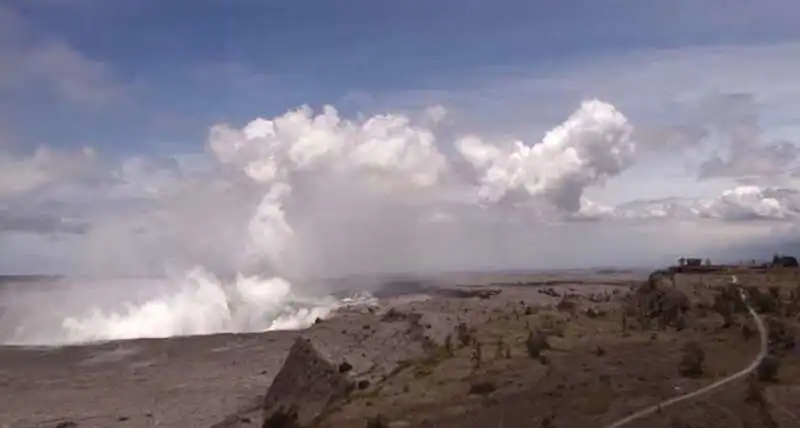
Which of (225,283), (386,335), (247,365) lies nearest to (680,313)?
(386,335)

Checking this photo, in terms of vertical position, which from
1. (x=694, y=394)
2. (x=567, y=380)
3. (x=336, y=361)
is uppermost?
(x=336, y=361)

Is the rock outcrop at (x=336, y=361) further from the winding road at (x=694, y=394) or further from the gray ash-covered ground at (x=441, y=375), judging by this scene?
the winding road at (x=694, y=394)

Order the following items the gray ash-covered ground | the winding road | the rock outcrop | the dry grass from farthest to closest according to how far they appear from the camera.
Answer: the rock outcrop < the gray ash-covered ground < the dry grass < the winding road

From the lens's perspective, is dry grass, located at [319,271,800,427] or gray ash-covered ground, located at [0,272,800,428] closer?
dry grass, located at [319,271,800,427]

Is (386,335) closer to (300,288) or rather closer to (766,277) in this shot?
(766,277)

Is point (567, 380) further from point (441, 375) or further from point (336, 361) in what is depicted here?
point (336, 361)

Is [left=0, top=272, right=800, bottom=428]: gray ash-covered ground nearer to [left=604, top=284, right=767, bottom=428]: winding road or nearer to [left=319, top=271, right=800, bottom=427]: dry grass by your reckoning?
[left=319, top=271, right=800, bottom=427]: dry grass

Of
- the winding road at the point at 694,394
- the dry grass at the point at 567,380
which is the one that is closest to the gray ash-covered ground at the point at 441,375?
the dry grass at the point at 567,380

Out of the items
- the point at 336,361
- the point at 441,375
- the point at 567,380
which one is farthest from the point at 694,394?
the point at 336,361

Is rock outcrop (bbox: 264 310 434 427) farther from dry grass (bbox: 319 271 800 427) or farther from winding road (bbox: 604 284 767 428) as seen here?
winding road (bbox: 604 284 767 428)

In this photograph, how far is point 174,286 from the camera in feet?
294

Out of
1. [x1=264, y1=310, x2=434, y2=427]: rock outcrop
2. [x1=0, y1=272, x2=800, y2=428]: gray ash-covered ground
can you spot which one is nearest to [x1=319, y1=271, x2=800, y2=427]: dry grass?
[x1=0, y1=272, x2=800, y2=428]: gray ash-covered ground

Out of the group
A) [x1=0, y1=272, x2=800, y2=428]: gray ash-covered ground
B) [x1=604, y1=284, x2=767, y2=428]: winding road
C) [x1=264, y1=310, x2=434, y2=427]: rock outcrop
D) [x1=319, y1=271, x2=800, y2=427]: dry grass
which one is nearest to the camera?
[x1=604, y1=284, x2=767, y2=428]: winding road

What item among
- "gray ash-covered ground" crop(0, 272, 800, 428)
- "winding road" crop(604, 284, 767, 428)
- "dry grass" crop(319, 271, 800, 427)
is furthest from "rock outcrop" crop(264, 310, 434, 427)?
"winding road" crop(604, 284, 767, 428)
